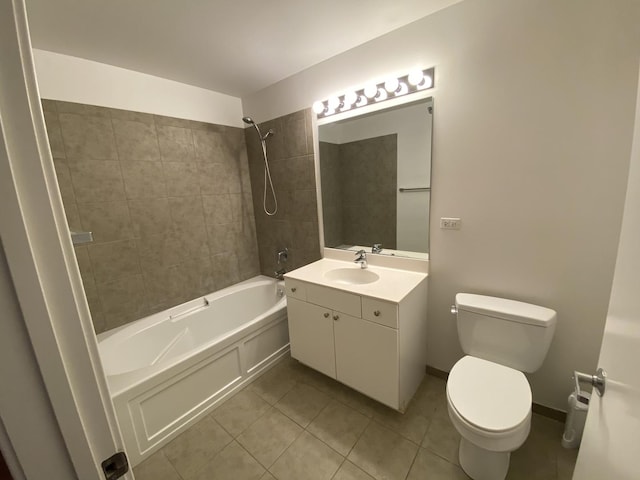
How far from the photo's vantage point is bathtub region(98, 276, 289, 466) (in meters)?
1.42

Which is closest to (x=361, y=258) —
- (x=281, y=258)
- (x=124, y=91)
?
(x=281, y=258)

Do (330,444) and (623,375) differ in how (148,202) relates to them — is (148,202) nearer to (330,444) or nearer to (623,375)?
(330,444)

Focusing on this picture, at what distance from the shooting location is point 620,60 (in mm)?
1105

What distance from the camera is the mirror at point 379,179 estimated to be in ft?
5.59

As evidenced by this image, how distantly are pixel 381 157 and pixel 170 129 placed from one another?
1.75 meters

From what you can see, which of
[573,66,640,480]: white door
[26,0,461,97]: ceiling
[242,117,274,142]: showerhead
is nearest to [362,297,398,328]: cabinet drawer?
[573,66,640,480]: white door

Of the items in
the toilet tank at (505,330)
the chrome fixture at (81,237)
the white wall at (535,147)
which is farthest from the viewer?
the toilet tank at (505,330)

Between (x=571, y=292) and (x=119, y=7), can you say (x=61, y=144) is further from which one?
(x=571, y=292)

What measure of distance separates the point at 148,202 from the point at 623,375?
2596mm

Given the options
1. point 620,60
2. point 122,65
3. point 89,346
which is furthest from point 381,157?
point 122,65

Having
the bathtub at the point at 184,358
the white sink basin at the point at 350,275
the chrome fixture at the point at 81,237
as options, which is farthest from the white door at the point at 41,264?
the white sink basin at the point at 350,275

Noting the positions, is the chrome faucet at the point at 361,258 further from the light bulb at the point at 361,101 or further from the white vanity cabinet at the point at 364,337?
the light bulb at the point at 361,101

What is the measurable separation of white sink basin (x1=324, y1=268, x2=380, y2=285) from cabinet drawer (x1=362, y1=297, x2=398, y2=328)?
403mm

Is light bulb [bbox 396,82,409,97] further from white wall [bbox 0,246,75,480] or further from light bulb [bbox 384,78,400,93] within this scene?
white wall [bbox 0,246,75,480]
